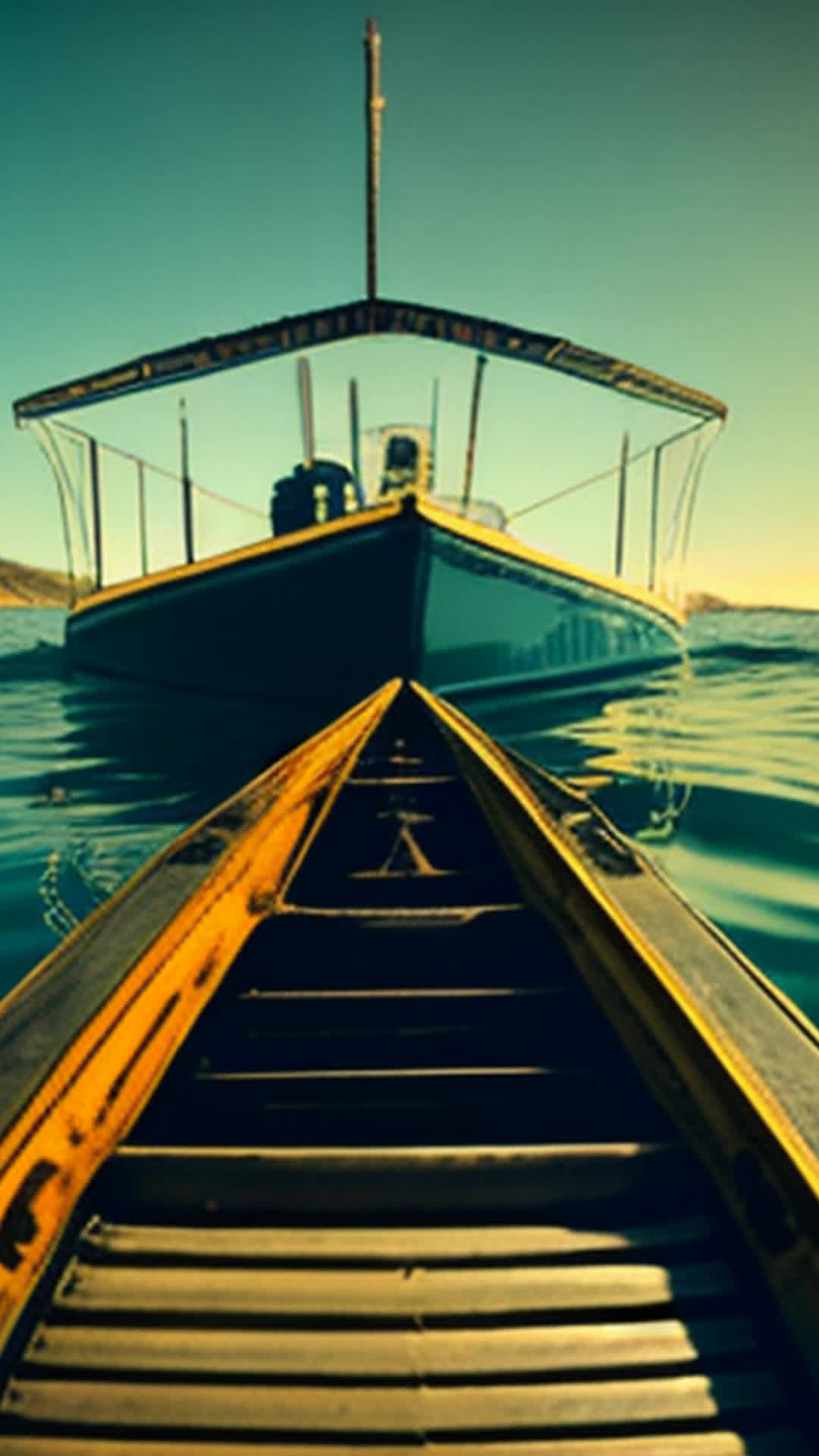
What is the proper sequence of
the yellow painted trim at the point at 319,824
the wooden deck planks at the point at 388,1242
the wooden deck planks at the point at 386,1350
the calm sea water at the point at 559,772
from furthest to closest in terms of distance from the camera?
the calm sea water at the point at 559,772, the yellow painted trim at the point at 319,824, the wooden deck planks at the point at 388,1242, the wooden deck planks at the point at 386,1350

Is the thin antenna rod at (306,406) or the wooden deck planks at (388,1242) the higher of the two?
the thin antenna rod at (306,406)

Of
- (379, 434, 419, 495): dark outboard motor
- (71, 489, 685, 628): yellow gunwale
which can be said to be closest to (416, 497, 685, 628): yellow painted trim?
(71, 489, 685, 628): yellow gunwale

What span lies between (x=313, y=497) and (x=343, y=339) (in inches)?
208

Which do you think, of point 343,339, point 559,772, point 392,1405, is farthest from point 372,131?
point 392,1405

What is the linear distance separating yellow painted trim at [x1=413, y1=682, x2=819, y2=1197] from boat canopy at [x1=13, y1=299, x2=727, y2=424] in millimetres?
7508

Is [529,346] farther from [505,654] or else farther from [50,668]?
[50,668]

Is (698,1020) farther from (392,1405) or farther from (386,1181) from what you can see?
(392,1405)

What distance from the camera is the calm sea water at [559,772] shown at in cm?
402

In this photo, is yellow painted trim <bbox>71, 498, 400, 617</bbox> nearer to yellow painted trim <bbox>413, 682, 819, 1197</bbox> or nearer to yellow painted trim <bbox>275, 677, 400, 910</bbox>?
→ yellow painted trim <bbox>275, 677, 400, 910</bbox>

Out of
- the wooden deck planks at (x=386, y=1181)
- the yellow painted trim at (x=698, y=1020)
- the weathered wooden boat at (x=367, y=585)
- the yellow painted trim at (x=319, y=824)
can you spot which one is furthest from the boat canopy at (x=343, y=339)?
the wooden deck planks at (x=386, y=1181)

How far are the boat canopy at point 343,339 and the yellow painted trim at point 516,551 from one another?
6.47 feet

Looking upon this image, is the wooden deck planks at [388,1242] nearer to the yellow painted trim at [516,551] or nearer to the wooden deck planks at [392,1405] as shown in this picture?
the wooden deck planks at [392,1405]

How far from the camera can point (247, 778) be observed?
6.77 meters

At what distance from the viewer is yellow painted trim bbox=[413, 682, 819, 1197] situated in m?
1.32
